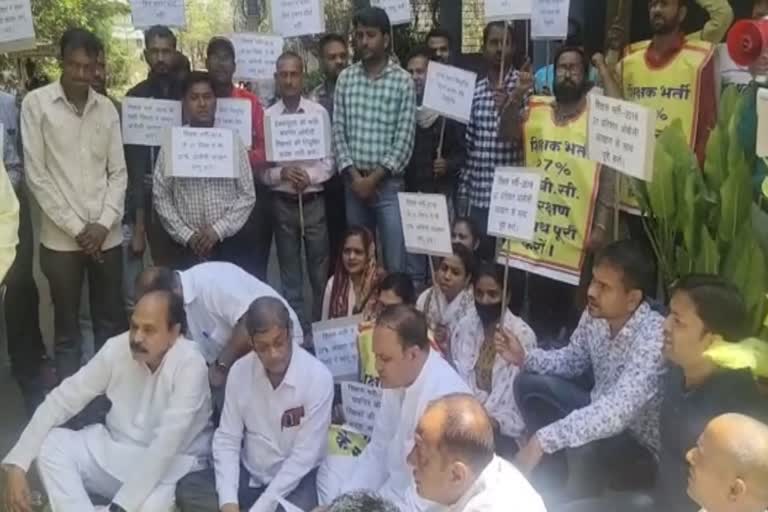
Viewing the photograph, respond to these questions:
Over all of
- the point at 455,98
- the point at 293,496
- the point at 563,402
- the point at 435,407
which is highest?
the point at 455,98

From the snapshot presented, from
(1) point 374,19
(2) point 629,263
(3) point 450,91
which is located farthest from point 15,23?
(2) point 629,263

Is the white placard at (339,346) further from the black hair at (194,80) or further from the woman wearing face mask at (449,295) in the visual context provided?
the black hair at (194,80)

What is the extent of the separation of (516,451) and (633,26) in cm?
487

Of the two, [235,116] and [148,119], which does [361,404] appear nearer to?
[235,116]

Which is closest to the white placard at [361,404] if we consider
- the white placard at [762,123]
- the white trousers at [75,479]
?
the white trousers at [75,479]

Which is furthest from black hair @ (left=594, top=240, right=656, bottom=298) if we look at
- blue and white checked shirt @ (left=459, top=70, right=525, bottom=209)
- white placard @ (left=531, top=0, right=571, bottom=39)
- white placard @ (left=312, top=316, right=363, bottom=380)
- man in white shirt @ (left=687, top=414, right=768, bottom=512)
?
white placard @ (left=531, top=0, right=571, bottom=39)

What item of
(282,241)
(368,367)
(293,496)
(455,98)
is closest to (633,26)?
(455,98)

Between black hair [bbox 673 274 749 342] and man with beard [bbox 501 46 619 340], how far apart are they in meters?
1.36

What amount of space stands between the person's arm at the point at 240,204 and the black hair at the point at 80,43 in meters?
0.81

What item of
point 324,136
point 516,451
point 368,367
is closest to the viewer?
point 516,451

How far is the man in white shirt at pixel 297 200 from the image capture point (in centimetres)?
522

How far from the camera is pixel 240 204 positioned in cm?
500

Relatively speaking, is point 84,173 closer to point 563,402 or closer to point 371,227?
point 371,227

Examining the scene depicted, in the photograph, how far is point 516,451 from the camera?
12.8ft
